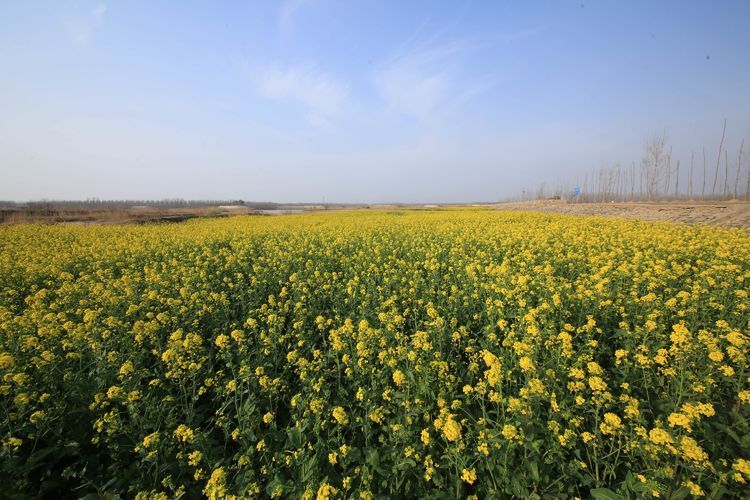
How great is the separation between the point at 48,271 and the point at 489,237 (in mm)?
14237

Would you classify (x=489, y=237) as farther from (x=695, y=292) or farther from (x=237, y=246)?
(x=237, y=246)

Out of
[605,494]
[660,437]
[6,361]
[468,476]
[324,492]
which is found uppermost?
[6,361]

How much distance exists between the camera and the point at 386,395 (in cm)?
294

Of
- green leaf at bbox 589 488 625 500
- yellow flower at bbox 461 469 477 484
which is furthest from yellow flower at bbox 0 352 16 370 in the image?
green leaf at bbox 589 488 625 500

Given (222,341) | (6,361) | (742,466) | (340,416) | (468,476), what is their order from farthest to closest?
(222,341) < (6,361) < (340,416) < (468,476) < (742,466)

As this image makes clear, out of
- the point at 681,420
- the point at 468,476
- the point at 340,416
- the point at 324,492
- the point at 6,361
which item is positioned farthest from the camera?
the point at 6,361

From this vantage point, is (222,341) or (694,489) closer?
(694,489)

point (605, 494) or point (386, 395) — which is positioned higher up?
point (386, 395)

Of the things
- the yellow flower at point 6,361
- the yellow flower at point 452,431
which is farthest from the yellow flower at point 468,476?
the yellow flower at point 6,361

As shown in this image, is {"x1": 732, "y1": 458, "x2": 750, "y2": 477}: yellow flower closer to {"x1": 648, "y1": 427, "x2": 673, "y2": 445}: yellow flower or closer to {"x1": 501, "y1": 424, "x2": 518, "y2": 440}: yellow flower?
{"x1": 648, "y1": 427, "x2": 673, "y2": 445}: yellow flower

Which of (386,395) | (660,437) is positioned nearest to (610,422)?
(660,437)

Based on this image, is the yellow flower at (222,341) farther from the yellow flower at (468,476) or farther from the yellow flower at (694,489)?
the yellow flower at (694,489)

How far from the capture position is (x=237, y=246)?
11367 mm

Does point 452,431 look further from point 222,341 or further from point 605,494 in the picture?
point 222,341
